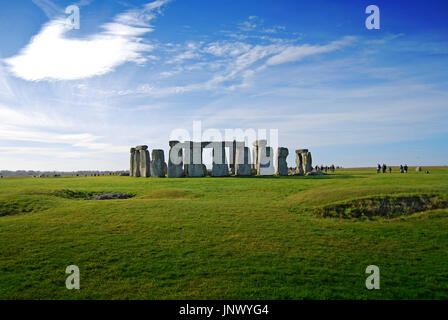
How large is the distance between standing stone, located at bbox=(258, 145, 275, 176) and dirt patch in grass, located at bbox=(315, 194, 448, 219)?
22709 millimetres

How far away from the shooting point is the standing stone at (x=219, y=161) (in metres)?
38.1

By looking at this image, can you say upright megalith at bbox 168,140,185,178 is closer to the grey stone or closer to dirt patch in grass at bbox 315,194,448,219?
the grey stone

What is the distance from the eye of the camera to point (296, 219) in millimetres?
16250

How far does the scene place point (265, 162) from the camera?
41.0m

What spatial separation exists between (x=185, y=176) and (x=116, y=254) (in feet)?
91.7

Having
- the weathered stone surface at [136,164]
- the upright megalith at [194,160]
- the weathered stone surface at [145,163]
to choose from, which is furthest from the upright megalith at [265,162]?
the weathered stone surface at [136,164]

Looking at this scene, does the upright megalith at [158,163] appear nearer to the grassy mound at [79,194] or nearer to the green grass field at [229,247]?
the grassy mound at [79,194]

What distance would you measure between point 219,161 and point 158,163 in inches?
315

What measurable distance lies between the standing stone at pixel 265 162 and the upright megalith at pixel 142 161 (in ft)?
48.5

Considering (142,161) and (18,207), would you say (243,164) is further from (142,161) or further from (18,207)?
(18,207)

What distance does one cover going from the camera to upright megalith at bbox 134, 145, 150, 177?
138 feet

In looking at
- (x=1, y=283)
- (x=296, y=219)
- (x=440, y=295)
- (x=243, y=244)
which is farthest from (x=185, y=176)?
(x=440, y=295)
